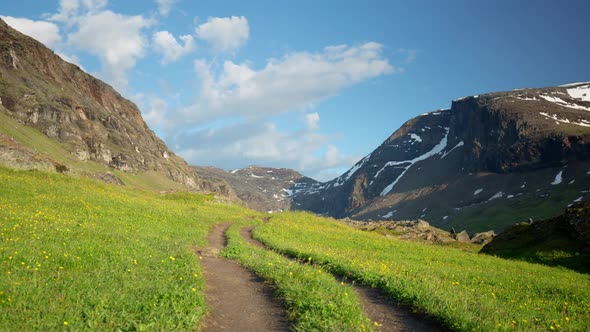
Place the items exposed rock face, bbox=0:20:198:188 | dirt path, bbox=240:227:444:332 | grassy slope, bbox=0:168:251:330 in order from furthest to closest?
exposed rock face, bbox=0:20:198:188
dirt path, bbox=240:227:444:332
grassy slope, bbox=0:168:251:330

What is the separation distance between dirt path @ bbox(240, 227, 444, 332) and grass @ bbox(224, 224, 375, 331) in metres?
0.62

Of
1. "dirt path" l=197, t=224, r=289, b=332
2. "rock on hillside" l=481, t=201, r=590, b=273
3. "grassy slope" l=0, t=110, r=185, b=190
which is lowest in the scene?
"rock on hillside" l=481, t=201, r=590, b=273

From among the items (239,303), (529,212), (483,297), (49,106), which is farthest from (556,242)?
(49,106)

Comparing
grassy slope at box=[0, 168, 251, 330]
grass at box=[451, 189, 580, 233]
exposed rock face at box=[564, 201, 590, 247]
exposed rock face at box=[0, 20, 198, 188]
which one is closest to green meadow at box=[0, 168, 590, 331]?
grassy slope at box=[0, 168, 251, 330]

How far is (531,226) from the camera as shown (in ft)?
140

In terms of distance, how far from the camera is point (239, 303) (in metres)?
11.4

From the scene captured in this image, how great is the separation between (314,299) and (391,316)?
263 centimetres

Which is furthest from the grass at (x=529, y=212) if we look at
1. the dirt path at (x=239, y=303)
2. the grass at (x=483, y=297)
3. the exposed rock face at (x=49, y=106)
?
the exposed rock face at (x=49, y=106)

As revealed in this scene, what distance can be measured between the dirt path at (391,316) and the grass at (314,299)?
621 mm

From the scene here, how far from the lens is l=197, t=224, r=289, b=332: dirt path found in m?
9.51

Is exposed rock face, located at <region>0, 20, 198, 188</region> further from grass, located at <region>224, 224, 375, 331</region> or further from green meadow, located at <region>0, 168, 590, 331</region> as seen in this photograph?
grass, located at <region>224, 224, 375, 331</region>

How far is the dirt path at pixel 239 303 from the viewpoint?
951 cm

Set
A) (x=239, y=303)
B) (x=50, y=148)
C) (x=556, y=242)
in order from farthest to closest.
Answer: (x=50, y=148) < (x=556, y=242) < (x=239, y=303)

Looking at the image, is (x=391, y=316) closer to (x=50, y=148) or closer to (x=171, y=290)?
(x=171, y=290)
